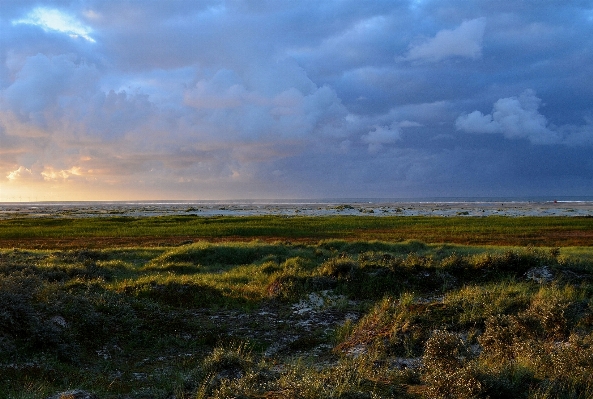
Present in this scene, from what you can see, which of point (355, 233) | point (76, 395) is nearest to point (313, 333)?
point (76, 395)

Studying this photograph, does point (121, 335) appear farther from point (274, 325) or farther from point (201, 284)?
point (201, 284)

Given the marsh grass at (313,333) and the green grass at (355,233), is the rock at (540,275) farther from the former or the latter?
the green grass at (355,233)

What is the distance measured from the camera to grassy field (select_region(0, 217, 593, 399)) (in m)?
6.82

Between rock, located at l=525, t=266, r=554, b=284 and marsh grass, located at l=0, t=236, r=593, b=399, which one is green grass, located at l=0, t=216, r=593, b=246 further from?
marsh grass, located at l=0, t=236, r=593, b=399

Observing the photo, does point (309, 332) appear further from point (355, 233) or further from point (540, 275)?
point (355, 233)

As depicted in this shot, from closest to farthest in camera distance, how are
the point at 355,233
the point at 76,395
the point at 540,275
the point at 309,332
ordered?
the point at 76,395, the point at 309,332, the point at 540,275, the point at 355,233

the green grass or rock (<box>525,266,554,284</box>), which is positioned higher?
rock (<box>525,266,554,284</box>)

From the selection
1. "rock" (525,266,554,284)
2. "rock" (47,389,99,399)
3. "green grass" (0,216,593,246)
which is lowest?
"green grass" (0,216,593,246)

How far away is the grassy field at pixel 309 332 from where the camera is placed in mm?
6816

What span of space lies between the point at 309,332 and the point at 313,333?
16 centimetres

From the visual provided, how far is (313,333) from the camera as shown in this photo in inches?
476

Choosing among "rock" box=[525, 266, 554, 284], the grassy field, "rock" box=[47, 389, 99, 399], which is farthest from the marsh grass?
Answer: "rock" box=[47, 389, 99, 399]

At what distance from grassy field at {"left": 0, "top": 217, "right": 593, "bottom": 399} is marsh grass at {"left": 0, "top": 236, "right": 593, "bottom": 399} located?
0.04 meters

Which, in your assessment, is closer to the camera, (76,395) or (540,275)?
(76,395)
